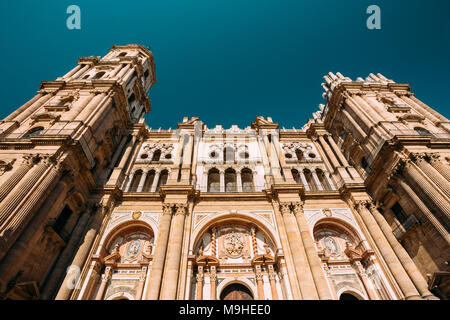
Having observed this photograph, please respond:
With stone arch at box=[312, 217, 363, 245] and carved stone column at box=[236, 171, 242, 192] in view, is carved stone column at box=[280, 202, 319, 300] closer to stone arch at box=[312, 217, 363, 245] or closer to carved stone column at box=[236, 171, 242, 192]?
stone arch at box=[312, 217, 363, 245]

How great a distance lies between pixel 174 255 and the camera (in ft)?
47.0

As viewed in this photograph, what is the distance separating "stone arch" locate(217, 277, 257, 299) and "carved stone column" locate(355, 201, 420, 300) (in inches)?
325

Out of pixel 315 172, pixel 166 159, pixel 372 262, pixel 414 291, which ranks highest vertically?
pixel 166 159

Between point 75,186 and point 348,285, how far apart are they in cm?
1892

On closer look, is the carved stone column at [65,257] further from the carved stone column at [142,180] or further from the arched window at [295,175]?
the arched window at [295,175]

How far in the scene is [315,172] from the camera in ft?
71.3

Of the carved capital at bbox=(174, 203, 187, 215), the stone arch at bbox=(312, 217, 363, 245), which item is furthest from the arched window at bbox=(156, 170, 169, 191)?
the stone arch at bbox=(312, 217, 363, 245)

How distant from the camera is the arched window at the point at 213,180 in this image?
20.5 metres

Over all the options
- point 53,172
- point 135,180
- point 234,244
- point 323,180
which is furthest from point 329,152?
point 53,172

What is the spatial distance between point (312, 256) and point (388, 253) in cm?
483

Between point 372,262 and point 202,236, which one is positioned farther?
point 202,236
